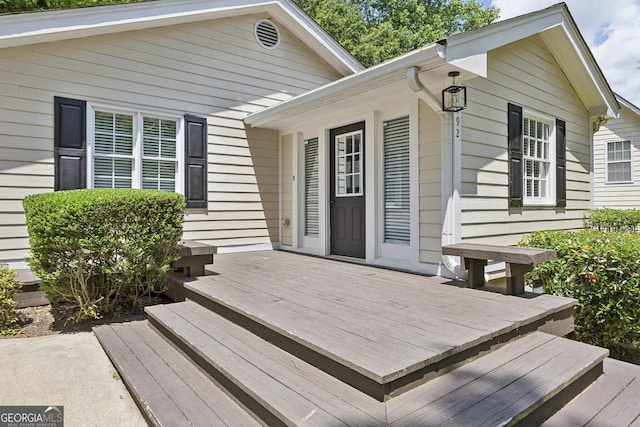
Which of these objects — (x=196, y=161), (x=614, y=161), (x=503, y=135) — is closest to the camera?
(x=503, y=135)

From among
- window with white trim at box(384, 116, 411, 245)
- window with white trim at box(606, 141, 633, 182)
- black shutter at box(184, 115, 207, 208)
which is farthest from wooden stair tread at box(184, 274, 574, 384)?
window with white trim at box(606, 141, 633, 182)

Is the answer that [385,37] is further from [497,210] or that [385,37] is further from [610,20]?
[497,210]

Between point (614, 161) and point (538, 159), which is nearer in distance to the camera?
point (538, 159)

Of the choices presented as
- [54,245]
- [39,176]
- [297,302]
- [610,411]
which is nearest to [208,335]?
[297,302]

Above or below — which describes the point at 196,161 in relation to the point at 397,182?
above

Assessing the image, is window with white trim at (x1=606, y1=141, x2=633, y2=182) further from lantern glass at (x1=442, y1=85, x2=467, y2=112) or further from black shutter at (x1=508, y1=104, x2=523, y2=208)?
lantern glass at (x1=442, y1=85, x2=467, y2=112)

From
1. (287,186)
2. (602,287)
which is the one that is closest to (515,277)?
(602,287)

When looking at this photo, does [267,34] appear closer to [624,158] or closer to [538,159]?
[538,159]

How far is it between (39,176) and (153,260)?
2.13 metres

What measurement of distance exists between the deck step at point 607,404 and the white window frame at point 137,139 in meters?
5.11

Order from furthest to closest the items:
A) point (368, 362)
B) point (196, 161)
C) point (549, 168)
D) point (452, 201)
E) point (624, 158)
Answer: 1. point (624, 158)
2. point (196, 161)
3. point (549, 168)
4. point (452, 201)
5. point (368, 362)

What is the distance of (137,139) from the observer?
529cm

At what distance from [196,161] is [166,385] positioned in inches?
153

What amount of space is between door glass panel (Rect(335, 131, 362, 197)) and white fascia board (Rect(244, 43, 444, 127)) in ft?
2.31
